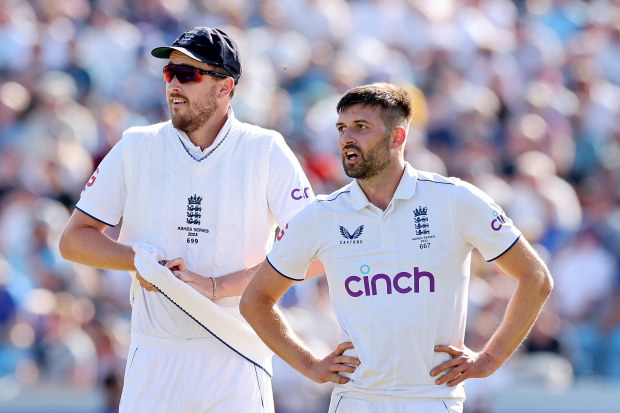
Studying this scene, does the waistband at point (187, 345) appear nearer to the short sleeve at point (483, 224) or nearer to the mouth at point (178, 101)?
the mouth at point (178, 101)

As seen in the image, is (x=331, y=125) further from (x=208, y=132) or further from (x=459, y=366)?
(x=459, y=366)

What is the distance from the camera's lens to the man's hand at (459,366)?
4613 millimetres

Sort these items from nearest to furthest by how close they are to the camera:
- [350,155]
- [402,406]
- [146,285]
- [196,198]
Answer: [402,406] < [350,155] < [146,285] < [196,198]

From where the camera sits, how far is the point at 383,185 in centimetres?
478

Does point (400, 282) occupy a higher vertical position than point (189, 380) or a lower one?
higher

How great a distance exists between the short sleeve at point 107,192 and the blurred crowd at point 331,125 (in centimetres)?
395

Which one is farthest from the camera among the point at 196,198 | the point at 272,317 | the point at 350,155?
the point at 196,198

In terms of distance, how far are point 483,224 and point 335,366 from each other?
84 cm

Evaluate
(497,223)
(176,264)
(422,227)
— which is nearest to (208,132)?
(176,264)

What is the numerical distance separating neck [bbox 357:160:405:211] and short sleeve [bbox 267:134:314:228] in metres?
0.58

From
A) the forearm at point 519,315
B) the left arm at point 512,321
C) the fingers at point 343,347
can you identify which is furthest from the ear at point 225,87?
the forearm at point 519,315

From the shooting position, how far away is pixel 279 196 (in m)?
5.36

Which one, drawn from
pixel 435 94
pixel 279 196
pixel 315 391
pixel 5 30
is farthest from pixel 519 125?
pixel 279 196

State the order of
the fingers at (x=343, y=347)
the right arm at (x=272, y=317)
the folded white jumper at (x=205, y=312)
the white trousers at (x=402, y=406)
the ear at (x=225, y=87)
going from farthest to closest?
1. the ear at (x=225, y=87)
2. the folded white jumper at (x=205, y=312)
3. the right arm at (x=272, y=317)
4. the fingers at (x=343, y=347)
5. the white trousers at (x=402, y=406)
